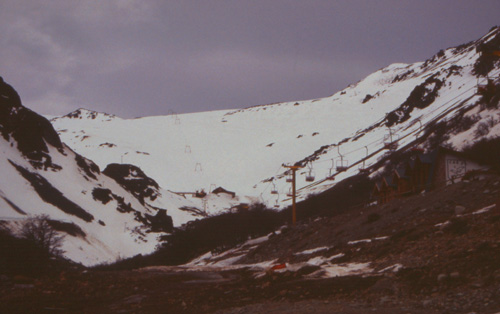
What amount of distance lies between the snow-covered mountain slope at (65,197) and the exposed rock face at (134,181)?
12784 mm

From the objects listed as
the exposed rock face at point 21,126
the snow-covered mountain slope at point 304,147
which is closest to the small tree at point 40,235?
the exposed rock face at point 21,126

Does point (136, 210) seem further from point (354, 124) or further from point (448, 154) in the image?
point (354, 124)

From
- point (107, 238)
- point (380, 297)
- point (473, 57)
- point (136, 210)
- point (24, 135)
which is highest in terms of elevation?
point (473, 57)

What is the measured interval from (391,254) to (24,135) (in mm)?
69385

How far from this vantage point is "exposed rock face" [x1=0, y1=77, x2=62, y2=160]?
73062 millimetres

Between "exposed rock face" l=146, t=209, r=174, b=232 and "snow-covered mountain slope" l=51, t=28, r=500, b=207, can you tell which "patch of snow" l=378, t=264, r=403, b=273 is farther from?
"snow-covered mountain slope" l=51, t=28, r=500, b=207

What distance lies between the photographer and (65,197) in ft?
230

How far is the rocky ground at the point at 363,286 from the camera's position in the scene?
376 inches

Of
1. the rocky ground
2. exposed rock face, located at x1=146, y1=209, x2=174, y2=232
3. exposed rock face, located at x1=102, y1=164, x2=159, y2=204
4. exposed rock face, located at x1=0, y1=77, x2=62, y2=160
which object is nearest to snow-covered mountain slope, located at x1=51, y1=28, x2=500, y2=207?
exposed rock face, located at x1=102, y1=164, x2=159, y2=204

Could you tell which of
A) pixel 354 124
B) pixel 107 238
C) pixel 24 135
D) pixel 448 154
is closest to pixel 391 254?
pixel 448 154

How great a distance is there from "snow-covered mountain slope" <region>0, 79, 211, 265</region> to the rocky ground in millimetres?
38138

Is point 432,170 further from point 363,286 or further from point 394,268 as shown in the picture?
point 363,286

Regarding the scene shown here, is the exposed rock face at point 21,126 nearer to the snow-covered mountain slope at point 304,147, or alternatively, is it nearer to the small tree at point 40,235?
the small tree at point 40,235

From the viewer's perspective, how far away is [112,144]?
182 m
